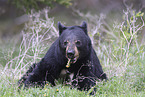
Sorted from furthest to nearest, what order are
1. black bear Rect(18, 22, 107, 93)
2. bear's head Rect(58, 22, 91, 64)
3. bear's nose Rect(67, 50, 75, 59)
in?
black bear Rect(18, 22, 107, 93)
bear's head Rect(58, 22, 91, 64)
bear's nose Rect(67, 50, 75, 59)

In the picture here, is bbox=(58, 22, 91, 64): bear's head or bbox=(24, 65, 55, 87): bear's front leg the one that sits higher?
bbox=(58, 22, 91, 64): bear's head

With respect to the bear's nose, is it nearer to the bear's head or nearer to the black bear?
the bear's head

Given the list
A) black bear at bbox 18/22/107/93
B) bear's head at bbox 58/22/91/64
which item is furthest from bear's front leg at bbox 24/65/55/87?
bear's head at bbox 58/22/91/64

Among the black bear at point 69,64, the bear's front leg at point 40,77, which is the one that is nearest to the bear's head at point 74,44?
the black bear at point 69,64

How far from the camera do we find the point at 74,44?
4383 mm

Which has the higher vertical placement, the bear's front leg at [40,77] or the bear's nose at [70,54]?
the bear's nose at [70,54]

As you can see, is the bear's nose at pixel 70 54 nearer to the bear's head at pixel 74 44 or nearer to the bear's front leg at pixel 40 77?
the bear's head at pixel 74 44

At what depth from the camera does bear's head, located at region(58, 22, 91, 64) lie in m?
4.29

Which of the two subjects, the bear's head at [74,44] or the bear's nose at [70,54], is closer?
the bear's nose at [70,54]

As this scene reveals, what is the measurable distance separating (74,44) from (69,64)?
410 millimetres

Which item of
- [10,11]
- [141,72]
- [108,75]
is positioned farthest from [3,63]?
[10,11]

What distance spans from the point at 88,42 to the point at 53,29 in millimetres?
2665

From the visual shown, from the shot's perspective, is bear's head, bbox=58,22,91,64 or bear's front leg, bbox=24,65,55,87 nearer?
bear's head, bbox=58,22,91,64

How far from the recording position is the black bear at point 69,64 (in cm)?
448
